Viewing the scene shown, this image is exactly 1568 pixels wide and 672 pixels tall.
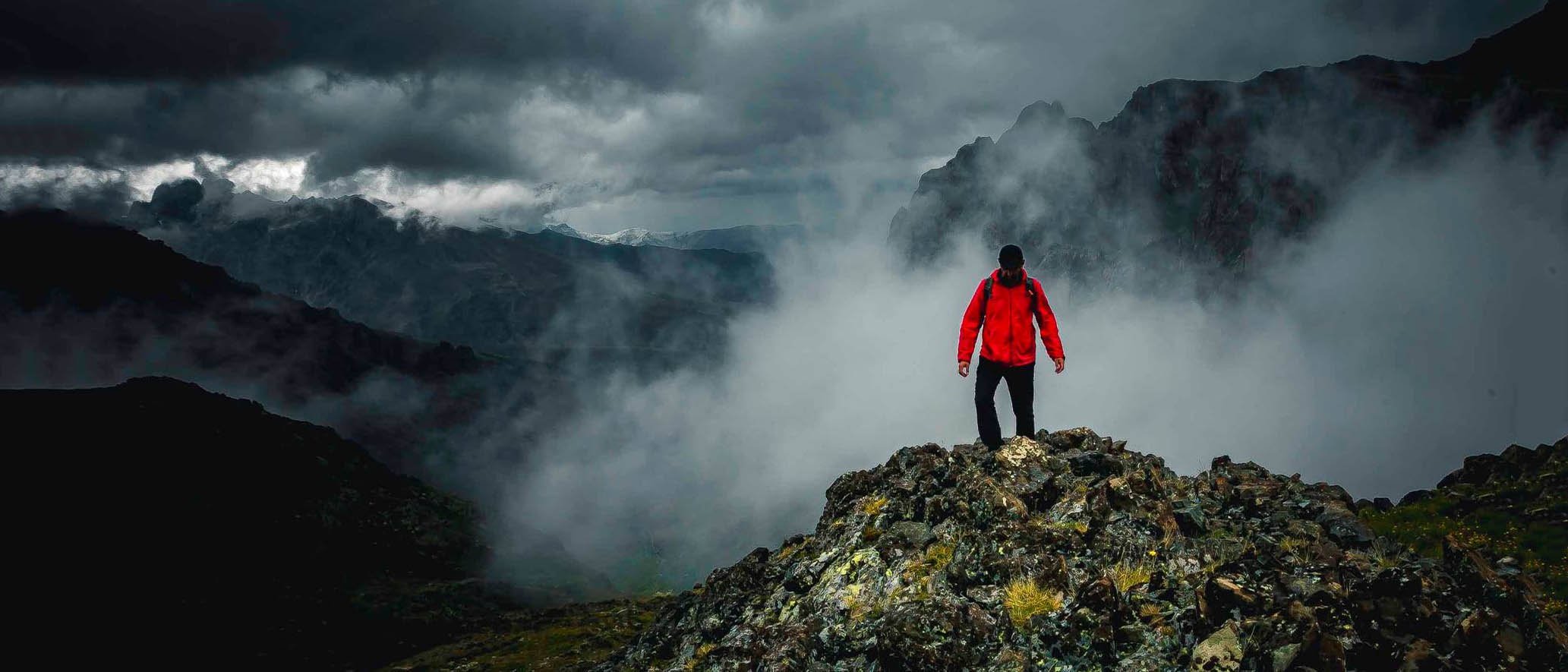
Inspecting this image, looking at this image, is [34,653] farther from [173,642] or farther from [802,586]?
[802,586]

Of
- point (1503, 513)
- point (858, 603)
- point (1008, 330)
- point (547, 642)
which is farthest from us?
point (547, 642)

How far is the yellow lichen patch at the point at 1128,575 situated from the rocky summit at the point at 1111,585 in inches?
1.7

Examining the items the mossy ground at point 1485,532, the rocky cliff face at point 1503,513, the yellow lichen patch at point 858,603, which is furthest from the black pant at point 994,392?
the rocky cliff face at point 1503,513

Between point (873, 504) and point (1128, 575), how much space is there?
9823mm

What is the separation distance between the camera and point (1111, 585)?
13023 mm

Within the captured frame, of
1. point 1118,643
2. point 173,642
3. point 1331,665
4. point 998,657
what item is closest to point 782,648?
point 998,657

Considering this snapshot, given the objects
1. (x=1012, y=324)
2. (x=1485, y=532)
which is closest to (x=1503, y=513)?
(x=1485, y=532)

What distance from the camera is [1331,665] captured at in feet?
33.9

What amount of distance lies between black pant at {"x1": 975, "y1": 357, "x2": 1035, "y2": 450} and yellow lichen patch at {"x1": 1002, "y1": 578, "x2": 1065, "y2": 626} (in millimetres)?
6005

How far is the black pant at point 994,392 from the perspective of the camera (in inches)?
789

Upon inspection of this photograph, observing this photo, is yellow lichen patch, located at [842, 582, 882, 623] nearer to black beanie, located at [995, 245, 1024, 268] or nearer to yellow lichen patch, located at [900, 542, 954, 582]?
yellow lichen patch, located at [900, 542, 954, 582]

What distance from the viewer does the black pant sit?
20.0 metres

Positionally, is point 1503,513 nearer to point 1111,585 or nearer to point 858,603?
point 1111,585

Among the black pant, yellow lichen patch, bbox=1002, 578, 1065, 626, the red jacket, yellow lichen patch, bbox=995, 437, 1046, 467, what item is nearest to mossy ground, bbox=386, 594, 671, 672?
the black pant
